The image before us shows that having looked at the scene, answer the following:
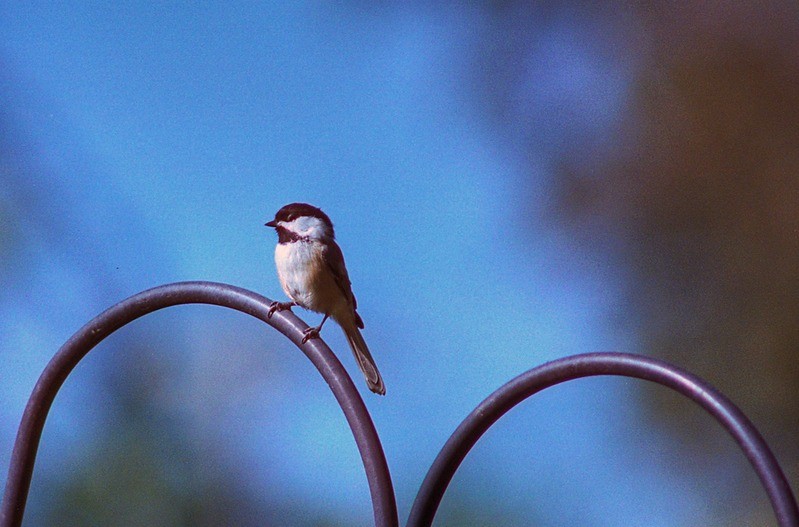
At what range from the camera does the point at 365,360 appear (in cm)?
210

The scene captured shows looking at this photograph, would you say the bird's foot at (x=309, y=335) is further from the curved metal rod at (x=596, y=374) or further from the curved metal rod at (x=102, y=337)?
the curved metal rod at (x=596, y=374)

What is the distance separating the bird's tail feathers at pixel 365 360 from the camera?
77.7 inches

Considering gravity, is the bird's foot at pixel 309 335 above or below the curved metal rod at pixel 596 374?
above

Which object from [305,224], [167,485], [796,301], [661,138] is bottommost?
[167,485]

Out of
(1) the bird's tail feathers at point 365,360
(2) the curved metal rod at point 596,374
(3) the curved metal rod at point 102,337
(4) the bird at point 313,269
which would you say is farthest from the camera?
(4) the bird at point 313,269

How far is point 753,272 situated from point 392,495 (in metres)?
3.17

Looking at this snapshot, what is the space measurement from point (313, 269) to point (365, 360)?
285mm

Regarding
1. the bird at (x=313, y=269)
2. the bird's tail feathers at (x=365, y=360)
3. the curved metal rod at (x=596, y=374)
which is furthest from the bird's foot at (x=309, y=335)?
the bird at (x=313, y=269)

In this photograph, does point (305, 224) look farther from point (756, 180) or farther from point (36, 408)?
point (756, 180)

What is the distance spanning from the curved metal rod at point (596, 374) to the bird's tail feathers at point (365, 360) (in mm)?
570

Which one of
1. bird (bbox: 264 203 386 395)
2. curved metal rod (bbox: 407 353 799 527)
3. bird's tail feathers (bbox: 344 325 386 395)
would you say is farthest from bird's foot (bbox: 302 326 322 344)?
bird (bbox: 264 203 386 395)

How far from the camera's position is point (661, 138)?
4539 mm

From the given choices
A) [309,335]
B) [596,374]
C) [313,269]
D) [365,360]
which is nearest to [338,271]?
[313,269]

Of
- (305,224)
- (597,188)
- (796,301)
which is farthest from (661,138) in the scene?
(305,224)
